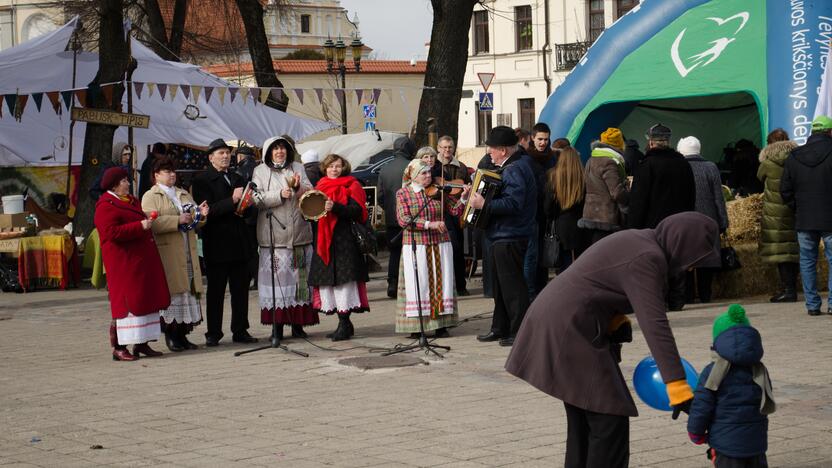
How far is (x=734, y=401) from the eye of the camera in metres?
5.49

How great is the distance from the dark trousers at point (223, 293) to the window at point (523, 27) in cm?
4537

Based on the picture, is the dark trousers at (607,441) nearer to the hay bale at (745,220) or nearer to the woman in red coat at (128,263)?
the woman in red coat at (128,263)

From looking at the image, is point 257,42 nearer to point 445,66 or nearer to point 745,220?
point 445,66

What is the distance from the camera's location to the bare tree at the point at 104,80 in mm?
21188

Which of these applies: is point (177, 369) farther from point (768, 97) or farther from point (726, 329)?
point (768, 97)

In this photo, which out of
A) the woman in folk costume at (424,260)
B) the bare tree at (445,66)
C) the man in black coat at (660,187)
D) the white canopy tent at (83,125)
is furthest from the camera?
the white canopy tent at (83,125)

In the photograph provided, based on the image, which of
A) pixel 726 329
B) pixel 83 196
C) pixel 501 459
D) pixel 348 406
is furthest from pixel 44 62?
pixel 726 329

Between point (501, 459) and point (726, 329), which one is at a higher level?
point (726, 329)

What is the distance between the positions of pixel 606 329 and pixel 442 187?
649cm

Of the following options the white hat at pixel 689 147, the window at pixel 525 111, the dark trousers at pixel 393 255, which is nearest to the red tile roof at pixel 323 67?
the window at pixel 525 111

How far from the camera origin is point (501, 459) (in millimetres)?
7125

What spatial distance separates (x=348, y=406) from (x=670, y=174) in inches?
220

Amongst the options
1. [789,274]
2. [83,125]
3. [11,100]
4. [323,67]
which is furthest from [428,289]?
[323,67]

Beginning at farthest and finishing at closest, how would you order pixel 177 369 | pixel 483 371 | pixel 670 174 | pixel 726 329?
1. pixel 670 174
2. pixel 177 369
3. pixel 483 371
4. pixel 726 329
